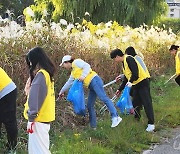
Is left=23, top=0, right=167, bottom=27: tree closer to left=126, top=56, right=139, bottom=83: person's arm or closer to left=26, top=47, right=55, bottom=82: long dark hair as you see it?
left=126, top=56, right=139, bottom=83: person's arm

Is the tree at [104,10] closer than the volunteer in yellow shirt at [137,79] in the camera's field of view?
No

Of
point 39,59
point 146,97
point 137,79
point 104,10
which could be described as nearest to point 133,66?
point 137,79

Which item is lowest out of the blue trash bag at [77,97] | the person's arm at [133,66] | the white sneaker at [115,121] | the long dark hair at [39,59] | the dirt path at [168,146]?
the dirt path at [168,146]

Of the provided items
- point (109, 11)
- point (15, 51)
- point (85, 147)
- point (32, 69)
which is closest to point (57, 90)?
point (15, 51)

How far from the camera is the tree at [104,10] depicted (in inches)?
779

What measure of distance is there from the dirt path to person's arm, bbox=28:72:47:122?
2411 mm

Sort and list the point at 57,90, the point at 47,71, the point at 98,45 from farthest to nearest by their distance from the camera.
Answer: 1. the point at 98,45
2. the point at 57,90
3. the point at 47,71

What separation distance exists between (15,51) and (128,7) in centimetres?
1328

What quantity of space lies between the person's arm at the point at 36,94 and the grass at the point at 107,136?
1.24 meters

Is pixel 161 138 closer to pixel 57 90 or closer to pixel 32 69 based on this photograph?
pixel 57 90

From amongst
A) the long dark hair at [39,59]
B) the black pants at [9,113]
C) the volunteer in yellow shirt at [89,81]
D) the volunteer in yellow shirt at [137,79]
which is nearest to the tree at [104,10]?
the volunteer in yellow shirt at [137,79]

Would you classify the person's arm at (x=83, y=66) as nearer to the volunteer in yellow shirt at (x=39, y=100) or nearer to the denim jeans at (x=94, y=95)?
the denim jeans at (x=94, y=95)

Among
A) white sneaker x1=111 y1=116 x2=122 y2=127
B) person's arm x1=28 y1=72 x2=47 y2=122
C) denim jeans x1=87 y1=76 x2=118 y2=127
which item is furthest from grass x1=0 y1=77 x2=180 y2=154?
person's arm x1=28 y1=72 x2=47 y2=122

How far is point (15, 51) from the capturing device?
7.62 meters
